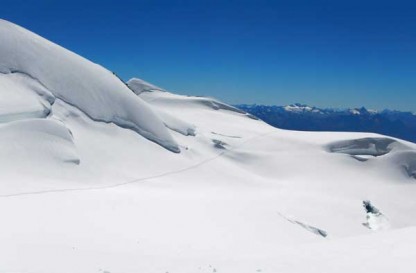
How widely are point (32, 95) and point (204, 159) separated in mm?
22394

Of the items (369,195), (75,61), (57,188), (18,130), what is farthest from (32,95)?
(369,195)

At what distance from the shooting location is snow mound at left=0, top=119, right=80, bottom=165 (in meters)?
37.0

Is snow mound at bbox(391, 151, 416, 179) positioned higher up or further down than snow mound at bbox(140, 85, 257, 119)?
further down

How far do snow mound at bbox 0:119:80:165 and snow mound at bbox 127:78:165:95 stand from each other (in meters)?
67.6

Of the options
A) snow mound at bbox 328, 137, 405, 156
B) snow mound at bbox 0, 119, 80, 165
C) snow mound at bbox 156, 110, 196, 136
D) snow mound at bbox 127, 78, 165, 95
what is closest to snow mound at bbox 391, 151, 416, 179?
snow mound at bbox 328, 137, 405, 156

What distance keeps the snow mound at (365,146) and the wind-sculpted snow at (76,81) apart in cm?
2908

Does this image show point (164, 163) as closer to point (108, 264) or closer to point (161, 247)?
point (161, 247)

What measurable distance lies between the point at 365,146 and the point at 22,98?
52232mm

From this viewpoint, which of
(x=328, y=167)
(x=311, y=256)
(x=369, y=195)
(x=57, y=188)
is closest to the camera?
(x=311, y=256)

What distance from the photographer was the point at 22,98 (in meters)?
46.1

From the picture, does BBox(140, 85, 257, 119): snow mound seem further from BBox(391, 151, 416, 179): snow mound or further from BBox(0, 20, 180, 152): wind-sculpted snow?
BBox(391, 151, 416, 179): snow mound

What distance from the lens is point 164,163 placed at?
51031mm

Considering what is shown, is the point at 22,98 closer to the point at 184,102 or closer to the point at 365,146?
the point at 365,146

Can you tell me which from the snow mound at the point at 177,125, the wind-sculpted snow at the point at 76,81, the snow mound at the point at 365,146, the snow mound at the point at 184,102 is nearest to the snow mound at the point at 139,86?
the snow mound at the point at 184,102
